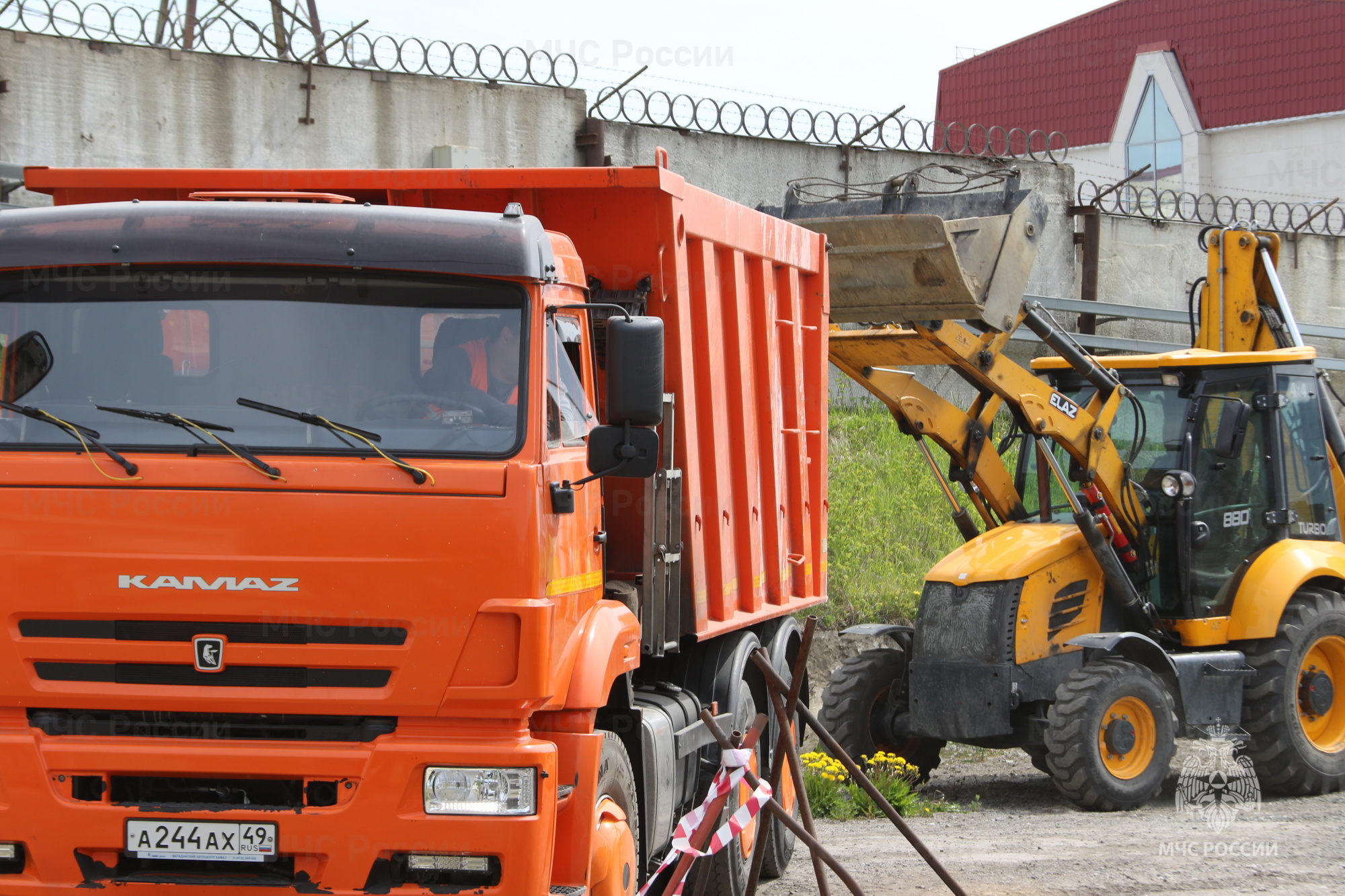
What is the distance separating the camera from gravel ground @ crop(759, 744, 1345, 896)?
23.3ft

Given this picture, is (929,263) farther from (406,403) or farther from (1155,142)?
(1155,142)

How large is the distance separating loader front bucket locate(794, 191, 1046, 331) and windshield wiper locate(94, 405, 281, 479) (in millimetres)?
5174

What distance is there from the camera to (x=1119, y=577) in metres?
9.53

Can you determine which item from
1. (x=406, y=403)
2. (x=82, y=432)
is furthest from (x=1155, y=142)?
(x=82, y=432)

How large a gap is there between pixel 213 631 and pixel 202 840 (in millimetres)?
630

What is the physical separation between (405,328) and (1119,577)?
6.37 metres

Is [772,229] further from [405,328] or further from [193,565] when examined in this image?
[193,565]

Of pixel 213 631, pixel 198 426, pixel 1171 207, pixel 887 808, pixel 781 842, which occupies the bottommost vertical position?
pixel 781 842

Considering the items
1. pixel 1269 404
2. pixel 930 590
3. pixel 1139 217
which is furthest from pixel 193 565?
pixel 1139 217

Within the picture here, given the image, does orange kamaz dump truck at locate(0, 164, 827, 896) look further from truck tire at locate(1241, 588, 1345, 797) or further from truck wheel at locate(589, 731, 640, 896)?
truck tire at locate(1241, 588, 1345, 797)

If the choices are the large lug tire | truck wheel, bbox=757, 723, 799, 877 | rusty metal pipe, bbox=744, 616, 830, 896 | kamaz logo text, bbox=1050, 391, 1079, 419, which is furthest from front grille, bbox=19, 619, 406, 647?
kamaz logo text, bbox=1050, 391, 1079, 419

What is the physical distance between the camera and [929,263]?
867 cm

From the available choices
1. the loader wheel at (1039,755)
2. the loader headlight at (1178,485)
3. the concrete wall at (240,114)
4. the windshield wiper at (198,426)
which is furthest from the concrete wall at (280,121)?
the windshield wiper at (198,426)

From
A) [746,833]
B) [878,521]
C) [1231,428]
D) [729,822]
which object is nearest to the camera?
[729,822]
